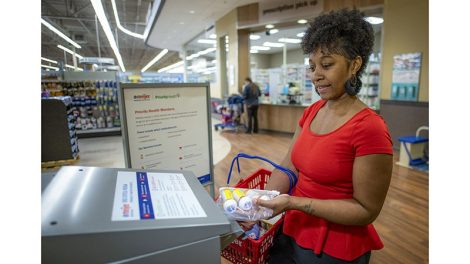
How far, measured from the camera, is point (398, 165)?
4.34m

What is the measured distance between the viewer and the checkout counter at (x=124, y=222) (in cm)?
48

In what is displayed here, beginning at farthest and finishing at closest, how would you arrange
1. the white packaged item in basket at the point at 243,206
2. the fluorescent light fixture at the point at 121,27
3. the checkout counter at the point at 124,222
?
the fluorescent light fixture at the point at 121,27 < the white packaged item in basket at the point at 243,206 < the checkout counter at the point at 124,222

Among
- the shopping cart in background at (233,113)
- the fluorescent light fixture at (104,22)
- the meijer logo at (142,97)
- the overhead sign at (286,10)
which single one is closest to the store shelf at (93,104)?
the fluorescent light fixture at (104,22)

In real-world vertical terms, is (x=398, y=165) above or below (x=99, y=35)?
below

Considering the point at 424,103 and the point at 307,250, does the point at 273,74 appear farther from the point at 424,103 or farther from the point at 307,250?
the point at 307,250

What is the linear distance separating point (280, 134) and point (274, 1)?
3.39m

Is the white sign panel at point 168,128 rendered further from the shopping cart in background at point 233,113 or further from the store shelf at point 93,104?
the store shelf at point 93,104

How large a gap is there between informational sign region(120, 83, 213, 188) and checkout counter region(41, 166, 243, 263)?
866 mm

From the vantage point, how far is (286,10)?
261 inches

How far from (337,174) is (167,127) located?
1123 millimetres

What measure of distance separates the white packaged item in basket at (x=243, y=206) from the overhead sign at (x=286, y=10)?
619cm

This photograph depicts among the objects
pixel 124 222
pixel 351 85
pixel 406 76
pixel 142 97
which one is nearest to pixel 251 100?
pixel 406 76

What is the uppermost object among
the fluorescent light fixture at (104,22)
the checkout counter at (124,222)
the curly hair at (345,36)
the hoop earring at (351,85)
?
the fluorescent light fixture at (104,22)

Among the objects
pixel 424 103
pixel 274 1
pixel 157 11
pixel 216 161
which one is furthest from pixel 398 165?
pixel 157 11
